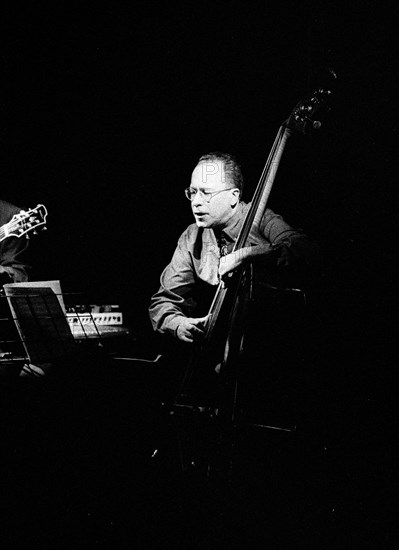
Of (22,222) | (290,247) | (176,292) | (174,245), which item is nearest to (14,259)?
(22,222)

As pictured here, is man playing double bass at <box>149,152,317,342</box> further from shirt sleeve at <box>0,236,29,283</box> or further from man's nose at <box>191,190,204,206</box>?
shirt sleeve at <box>0,236,29,283</box>

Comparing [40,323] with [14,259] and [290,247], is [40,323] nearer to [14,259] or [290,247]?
[290,247]

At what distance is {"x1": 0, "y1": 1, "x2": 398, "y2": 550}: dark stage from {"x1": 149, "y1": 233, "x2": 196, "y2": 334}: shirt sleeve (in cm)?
20

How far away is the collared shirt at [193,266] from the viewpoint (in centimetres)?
253

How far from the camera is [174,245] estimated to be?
3422mm

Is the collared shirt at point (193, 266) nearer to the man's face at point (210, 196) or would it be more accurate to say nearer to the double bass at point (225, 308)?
the man's face at point (210, 196)

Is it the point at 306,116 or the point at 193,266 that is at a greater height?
the point at 306,116

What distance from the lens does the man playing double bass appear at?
228 cm

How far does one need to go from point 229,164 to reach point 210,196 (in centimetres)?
20

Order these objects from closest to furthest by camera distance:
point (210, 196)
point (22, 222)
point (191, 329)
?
point (191, 329), point (210, 196), point (22, 222)

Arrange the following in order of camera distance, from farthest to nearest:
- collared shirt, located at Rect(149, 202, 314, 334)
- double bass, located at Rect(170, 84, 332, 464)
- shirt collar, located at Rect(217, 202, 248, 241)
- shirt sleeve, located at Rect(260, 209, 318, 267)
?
shirt collar, located at Rect(217, 202, 248, 241), collared shirt, located at Rect(149, 202, 314, 334), shirt sleeve, located at Rect(260, 209, 318, 267), double bass, located at Rect(170, 84, 332, 464)

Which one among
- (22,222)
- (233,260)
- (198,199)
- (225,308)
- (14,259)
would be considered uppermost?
(198,199)

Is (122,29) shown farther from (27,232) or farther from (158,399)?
(158,399)

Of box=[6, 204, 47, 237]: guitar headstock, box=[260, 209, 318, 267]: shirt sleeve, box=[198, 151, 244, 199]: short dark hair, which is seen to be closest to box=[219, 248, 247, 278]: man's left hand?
box=[260, 209, 318, 267]: shirt sleeve
